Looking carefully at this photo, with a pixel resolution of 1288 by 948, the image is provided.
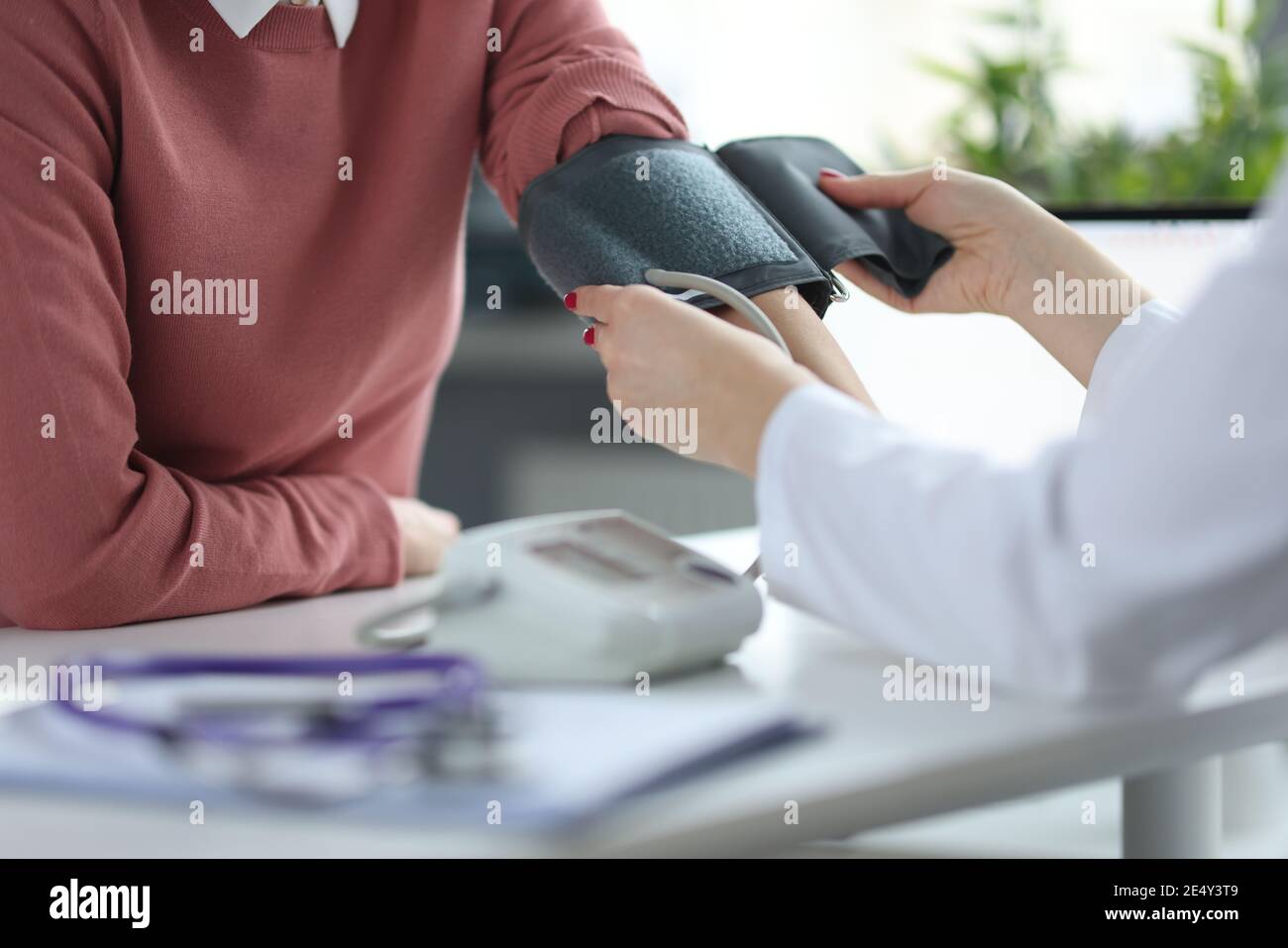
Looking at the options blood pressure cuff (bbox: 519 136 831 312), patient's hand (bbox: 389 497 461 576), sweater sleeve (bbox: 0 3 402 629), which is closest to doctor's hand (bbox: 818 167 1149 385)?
blood pressure cuff (bbox: 519 136 831 312)

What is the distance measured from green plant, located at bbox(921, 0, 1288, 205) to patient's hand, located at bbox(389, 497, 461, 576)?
0.97 meters

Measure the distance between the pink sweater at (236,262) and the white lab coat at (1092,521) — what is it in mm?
393

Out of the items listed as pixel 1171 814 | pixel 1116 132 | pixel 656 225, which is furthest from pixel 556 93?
pixel 1116 132

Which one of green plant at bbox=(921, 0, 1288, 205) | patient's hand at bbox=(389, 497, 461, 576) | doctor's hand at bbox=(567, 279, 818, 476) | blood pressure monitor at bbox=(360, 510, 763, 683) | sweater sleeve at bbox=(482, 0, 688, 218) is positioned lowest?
blood pressure monitor at bbox=(360, 510, 763, 683)

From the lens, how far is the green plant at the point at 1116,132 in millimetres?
1754

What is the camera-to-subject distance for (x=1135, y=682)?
1.74 feet

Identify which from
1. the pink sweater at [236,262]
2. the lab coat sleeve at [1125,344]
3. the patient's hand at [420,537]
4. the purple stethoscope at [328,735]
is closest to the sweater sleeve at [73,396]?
the pink sweater at [236,262]

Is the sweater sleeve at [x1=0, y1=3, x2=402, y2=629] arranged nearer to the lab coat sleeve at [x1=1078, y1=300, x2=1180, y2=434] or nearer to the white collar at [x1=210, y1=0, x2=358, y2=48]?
the white collar at [x1=210, y1=0, x2=358, y2=48]

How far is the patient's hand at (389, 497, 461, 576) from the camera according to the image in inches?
36.6

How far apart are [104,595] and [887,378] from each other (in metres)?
0.67

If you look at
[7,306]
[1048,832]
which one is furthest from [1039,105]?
[7,306]

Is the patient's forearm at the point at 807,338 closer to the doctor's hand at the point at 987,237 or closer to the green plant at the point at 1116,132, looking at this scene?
the doctor's hand at the point at 987,237

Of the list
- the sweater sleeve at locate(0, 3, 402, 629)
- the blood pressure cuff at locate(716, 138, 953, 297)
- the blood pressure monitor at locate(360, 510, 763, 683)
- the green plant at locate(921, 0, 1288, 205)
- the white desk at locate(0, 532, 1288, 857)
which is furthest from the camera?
the green plant at locate(921, 0, 1288, 205)

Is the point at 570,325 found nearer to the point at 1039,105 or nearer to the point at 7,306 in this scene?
the point at 1039,105
